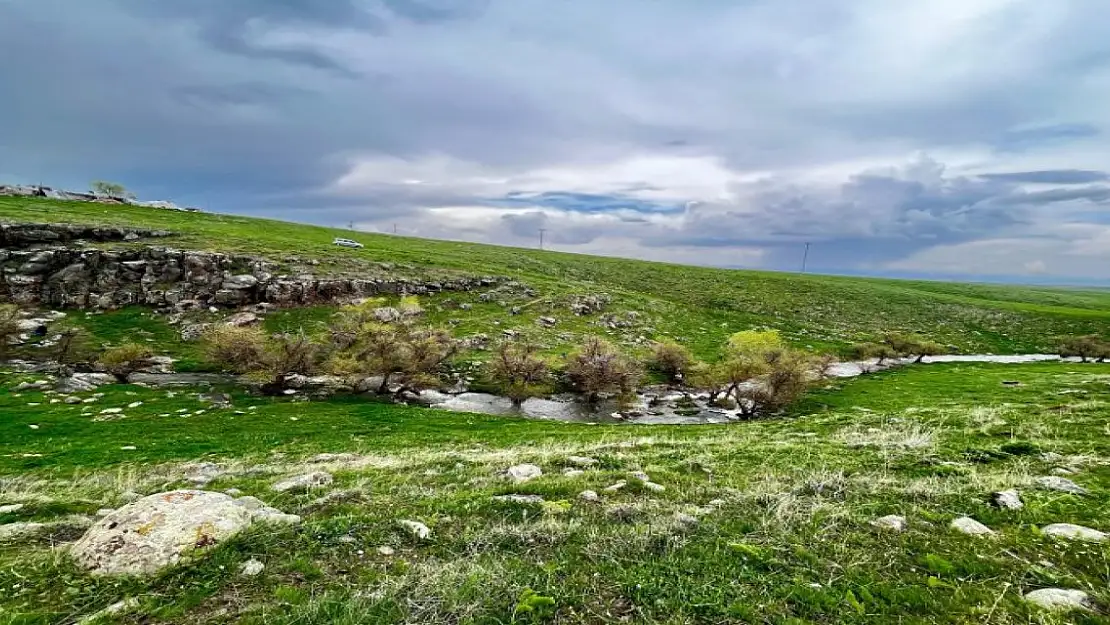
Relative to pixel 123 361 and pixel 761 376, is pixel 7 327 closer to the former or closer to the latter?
pixel 123 361

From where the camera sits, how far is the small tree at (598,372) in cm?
3859

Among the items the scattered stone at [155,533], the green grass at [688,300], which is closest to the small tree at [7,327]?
the green grass at [688,300]

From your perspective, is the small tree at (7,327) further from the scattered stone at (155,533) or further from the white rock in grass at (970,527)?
the white rock in grass at (970,527)

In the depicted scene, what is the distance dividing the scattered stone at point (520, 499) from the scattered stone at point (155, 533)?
448 cm

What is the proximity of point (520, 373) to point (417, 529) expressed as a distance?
30.4m

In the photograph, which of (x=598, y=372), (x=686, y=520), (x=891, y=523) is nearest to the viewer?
(x=891, y=523)

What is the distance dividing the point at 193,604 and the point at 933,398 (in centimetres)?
4554

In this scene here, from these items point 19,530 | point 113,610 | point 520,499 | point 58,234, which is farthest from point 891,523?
point 58,234

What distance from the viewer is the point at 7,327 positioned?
39.9m

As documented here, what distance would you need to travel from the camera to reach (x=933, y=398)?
36781 millimetres

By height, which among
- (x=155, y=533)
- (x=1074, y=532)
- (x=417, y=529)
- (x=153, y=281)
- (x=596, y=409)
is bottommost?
(x=596, y=409)

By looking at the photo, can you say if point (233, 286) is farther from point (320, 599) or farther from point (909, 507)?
point (909, 507)

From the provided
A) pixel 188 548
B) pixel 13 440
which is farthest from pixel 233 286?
pixel 188 548

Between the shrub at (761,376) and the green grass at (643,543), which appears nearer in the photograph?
the green grass at (643,543)
